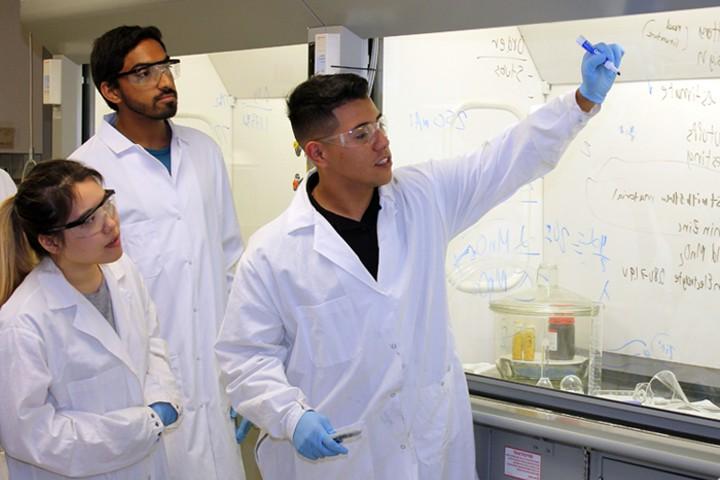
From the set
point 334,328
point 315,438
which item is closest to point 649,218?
point 334,328

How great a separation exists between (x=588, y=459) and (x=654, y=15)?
982 mm

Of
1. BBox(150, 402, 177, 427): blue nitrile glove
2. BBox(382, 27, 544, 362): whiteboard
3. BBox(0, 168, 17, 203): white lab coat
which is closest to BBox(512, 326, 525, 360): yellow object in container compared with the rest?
BBox(382, 27, 544, 362): whiteboard

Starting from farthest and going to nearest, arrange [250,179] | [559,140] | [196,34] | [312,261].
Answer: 1. [250,179]
2. [196,34]
3. [312,261]
4. [559,140]

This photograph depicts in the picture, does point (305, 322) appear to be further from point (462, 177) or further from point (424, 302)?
point (462, 177)

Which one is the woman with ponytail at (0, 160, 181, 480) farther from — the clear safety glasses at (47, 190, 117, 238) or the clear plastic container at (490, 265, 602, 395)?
the clear plastic container at (490, 265, 602, 395)

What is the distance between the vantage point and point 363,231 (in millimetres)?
1648

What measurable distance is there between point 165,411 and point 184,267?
0.44m

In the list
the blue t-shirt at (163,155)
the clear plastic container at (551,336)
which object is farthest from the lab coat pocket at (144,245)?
the clear plastic container at (551,336)

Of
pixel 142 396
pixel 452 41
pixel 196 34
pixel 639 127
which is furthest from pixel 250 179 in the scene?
pixel 639 127

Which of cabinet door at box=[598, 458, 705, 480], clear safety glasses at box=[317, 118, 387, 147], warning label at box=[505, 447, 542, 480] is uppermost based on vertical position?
clear safety glasses at box=[317, 118, 387, 147]

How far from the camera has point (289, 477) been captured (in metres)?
1.71

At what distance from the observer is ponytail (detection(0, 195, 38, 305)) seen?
5.31 ft

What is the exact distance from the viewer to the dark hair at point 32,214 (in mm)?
1580

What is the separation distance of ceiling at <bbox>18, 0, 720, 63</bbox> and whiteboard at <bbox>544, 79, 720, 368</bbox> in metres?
0.31
